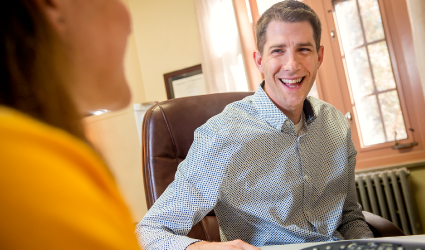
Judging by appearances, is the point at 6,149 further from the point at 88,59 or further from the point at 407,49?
the point at 407,49

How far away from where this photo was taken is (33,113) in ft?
0.65

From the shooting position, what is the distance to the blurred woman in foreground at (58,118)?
0.14 metres

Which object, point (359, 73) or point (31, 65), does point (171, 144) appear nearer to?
point (31, 65)

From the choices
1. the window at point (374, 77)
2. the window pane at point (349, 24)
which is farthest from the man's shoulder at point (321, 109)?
the window pane at point (349, 24)

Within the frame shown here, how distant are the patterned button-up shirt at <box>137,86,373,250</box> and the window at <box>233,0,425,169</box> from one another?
1.32 m

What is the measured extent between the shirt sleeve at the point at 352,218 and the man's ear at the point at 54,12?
110 centimetres

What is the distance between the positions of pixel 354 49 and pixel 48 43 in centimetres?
250

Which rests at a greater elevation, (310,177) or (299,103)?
(299,103)

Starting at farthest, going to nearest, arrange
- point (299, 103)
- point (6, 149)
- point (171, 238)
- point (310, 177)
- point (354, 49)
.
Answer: point (354, 49) → point (299, 103) → point (310, 177) → point (171, 238) → point (6, 149)

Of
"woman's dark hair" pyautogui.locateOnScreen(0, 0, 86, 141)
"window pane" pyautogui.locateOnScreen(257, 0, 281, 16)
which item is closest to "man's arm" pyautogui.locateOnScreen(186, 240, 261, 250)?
"woman's dark hair" pyautogui.locateOnScreen(0, 0, 86, 141)

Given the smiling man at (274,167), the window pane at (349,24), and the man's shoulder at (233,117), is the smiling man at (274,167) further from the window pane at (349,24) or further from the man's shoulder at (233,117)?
the window pane at (349,24)

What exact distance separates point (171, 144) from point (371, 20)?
1.87m

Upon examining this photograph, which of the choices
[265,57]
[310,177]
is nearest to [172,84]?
[265,57]

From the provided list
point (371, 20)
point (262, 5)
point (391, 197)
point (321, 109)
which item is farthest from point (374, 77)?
point (321, 109)
